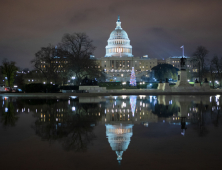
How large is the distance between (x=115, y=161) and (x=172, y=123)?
241 inches

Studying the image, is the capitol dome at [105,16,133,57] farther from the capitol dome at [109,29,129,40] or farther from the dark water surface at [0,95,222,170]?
the dark water surface at [0,95,222,170]

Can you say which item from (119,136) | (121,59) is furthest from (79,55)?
(121,59)

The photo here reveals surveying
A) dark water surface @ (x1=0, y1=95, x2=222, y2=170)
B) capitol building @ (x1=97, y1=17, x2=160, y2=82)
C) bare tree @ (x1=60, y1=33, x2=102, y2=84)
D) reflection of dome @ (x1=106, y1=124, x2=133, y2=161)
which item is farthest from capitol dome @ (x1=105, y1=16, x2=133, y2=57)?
reflection of dome @ (x1=106, y1=124, x2=133, y2=161)

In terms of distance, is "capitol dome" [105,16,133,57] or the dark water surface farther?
"capitol dome" [105,16,133,57]

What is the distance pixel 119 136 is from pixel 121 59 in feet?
434

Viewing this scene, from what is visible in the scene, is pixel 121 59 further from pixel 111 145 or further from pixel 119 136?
pixel 111 145

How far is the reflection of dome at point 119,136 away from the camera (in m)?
7.69

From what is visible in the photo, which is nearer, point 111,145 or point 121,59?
point 111,145

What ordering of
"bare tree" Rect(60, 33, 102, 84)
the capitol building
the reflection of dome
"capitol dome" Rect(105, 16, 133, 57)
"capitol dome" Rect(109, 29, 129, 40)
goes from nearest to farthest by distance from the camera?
1. the reflection of dome
2. "bare tree" Rect(60, 33, 102, 84)
3. the capitol building
4. "capitol dome" Rect(105, 16, 133, 57)
5. "capitol dome" Rect(109, 29, 129, 40)

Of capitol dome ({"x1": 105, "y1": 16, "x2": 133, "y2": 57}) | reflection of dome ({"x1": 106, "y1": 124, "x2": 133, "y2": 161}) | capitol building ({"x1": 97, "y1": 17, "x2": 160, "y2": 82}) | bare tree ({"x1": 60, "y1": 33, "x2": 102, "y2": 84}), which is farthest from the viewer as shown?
capitol dome ({"x1": 105, "y1": 16, "x2": 133, "y2": 57})

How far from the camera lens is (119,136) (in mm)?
9312

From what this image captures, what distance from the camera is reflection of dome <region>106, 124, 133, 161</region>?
7.69 metres

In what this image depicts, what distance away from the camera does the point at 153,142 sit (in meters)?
8.49

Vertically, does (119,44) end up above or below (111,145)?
above
